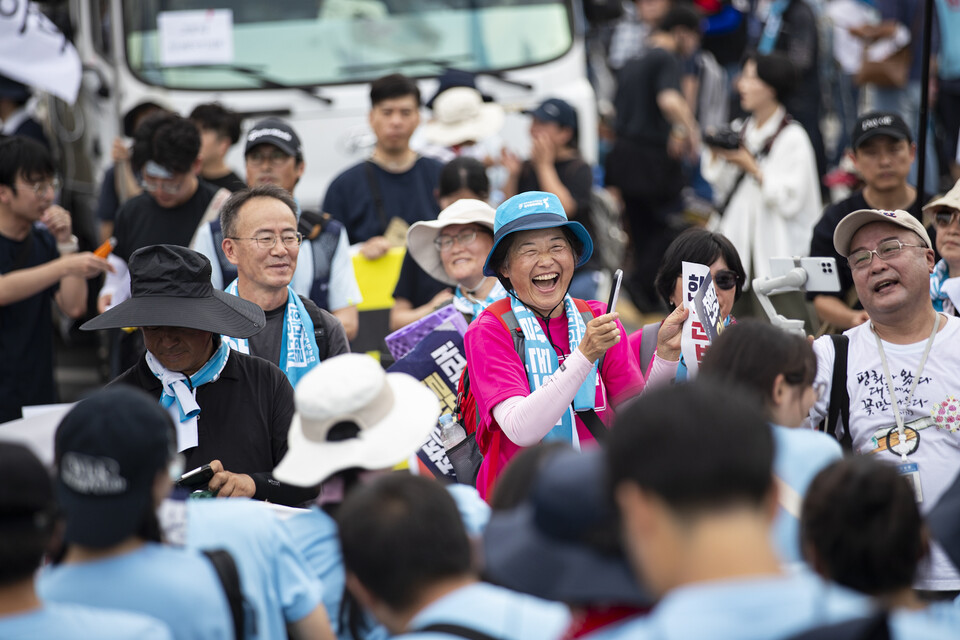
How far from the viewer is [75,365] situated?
30.3 feet

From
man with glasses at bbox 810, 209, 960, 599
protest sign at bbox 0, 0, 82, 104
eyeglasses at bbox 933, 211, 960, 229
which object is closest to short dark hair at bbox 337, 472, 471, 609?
man with glasses at bbox 810, 209, 960, 599

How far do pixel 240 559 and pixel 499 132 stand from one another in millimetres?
5920

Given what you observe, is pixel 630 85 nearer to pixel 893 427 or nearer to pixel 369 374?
pixel 893 427

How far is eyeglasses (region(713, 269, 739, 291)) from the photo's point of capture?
178 inches

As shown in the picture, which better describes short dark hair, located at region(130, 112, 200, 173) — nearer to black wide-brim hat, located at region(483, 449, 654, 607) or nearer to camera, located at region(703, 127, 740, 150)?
camera, located at region(703, 127, 740, 150)

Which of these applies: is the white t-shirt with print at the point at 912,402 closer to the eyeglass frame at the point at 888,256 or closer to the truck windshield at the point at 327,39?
the eyeglass frame at the point at 888,256

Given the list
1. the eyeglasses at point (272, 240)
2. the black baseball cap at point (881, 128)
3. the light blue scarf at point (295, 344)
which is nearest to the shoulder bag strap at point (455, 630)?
the light blue scarf at point (295, 344)

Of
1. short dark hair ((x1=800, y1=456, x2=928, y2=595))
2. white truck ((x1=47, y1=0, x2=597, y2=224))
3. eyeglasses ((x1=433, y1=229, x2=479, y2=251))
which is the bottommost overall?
short dark hair ((x1=800, y1=456, x2=928, y2=595))

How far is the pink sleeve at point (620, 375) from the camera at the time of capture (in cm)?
417

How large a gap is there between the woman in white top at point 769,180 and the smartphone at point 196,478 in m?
3.96

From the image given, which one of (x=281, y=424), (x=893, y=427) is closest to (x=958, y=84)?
(x=893, y=427)

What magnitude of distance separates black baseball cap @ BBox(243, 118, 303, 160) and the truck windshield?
Answer: 2036mm

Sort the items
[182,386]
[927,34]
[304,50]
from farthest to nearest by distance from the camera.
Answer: [304,50], [927,34], [182,386]

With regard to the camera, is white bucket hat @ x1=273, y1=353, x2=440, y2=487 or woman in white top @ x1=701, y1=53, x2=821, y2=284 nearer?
white bucket hat @ x1=273, y1=353, x2=440, y2=487
